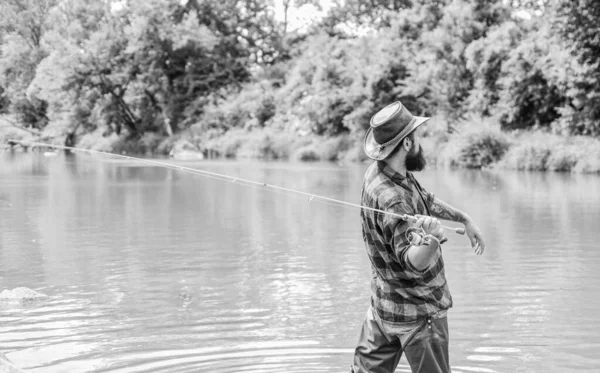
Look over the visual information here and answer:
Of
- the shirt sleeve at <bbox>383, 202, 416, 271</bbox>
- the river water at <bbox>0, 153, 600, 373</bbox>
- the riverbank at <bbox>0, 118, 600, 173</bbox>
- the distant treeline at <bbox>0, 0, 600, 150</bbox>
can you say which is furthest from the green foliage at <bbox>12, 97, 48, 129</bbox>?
the shirt sleeve at <bbox>383, 202, 416, 271</bbox>

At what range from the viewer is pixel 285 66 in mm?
57875

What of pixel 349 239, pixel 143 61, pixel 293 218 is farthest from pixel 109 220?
pixel 143 61

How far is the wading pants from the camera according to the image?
425cm

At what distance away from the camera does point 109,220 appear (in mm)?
16094

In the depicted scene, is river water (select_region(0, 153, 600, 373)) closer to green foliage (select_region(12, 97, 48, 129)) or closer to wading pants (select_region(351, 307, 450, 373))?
wading pants (select_region(351, 307, 450, 373))

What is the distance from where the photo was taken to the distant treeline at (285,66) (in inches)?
1316

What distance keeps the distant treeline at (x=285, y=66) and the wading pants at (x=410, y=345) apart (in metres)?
23.6

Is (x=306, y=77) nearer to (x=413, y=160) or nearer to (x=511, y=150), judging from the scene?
→ (x=511, y=150)

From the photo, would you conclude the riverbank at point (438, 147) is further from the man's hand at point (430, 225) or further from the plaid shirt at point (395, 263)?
the man's hand at point (430, 225)

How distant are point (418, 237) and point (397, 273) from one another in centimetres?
34

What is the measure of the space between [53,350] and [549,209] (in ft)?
41.7

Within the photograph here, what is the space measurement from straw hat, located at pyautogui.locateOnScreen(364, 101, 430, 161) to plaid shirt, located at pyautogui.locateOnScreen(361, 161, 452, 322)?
0.07 m

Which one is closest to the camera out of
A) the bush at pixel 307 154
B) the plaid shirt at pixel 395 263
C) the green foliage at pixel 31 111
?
the plaid shirt at pixel 395 263

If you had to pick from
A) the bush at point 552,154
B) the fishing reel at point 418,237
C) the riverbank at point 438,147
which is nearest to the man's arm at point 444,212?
the fishing reel at point 418,237
